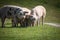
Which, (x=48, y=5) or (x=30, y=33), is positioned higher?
(x=48, y=5)

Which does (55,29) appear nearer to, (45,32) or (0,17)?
(45,32)

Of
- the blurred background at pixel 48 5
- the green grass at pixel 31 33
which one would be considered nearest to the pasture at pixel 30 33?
the green grass at pixel 31 33

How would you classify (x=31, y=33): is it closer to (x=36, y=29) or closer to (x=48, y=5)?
(x=36, y=29)

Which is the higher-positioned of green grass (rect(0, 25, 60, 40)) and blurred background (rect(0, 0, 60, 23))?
blurred background (rect(0, 0, 60, 23))

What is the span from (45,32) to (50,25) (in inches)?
4.2

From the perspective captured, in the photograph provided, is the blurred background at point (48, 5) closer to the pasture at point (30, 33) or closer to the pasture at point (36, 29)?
the pasture at point (36, 29)

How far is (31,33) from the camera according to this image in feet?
9.13

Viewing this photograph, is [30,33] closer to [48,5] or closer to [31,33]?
[31,33]

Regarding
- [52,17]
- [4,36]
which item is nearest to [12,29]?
[4,36]

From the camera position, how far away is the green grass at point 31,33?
8.98 ft

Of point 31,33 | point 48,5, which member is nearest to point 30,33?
point 31,33

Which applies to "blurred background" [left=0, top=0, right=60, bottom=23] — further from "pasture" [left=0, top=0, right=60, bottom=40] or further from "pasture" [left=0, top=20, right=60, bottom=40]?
"pasture" [left=0, top=20, right=60, bottom=40]

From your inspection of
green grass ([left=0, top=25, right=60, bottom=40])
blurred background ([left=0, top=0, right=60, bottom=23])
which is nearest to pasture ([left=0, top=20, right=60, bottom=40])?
green grass ([left=0, top=25, right=60, bottom=40])

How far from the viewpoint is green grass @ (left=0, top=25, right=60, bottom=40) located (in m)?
2.74
